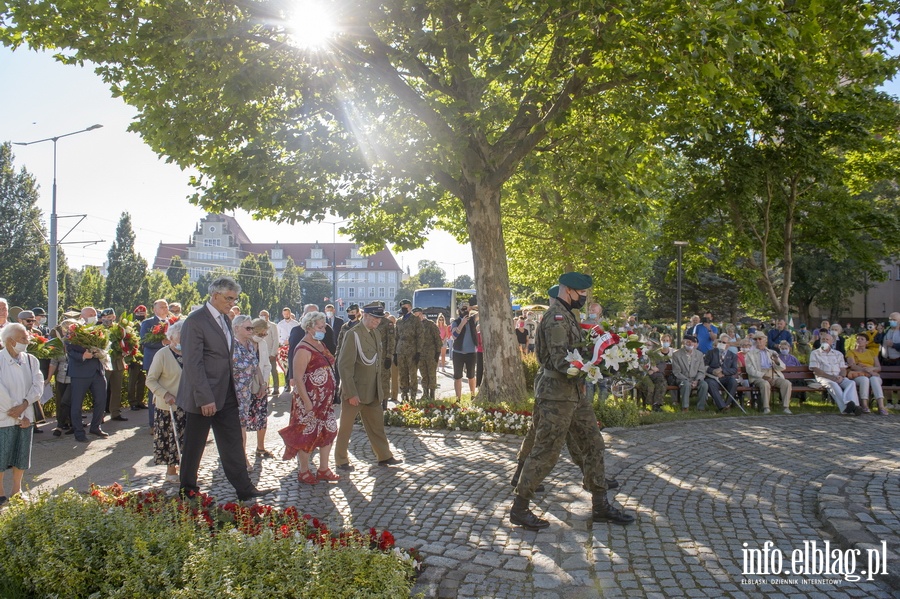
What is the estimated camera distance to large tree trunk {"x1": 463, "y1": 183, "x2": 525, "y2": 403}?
12211 mm

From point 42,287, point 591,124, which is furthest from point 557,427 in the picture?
point 42,287

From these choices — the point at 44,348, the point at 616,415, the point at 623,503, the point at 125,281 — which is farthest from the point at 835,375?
the point at 125,281

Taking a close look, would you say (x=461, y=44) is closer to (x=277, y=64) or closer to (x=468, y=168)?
(x=468, y=168)

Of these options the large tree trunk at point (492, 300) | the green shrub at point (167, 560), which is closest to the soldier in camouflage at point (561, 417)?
the green shrub at point (167, 560)

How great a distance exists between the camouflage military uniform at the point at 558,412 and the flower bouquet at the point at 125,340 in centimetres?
893

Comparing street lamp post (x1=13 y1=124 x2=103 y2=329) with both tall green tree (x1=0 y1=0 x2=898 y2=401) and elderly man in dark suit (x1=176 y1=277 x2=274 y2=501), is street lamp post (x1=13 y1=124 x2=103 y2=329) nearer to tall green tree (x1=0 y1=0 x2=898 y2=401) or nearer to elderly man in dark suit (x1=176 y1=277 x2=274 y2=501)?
tall green tree (x1=0 y1=0 x2=898 y2=401)

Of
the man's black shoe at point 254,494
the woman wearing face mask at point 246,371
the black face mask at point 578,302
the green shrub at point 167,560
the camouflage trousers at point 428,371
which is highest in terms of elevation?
the black face mask at point 578,302

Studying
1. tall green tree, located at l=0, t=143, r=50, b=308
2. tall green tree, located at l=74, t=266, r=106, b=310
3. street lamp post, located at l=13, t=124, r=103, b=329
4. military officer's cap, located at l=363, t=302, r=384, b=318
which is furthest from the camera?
tall green tree, located at l=74, t=266, r=106, b=310

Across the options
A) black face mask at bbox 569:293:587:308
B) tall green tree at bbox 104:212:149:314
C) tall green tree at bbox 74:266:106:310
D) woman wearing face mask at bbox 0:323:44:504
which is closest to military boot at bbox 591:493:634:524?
black face mask at bbox 569:293:587:308

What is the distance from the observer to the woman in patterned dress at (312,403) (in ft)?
24.3

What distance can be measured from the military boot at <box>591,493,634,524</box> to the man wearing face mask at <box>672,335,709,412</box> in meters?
8.12

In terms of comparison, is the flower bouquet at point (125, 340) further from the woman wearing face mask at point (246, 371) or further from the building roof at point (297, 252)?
the building roof at point (297, 252)

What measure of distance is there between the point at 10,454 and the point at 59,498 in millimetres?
1847

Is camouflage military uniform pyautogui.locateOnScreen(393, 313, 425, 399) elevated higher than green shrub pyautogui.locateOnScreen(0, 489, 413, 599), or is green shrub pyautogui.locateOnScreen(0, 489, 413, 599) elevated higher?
camouflage military uniform pyautogui.locateOnScreen(393, 313, 425, 399)
